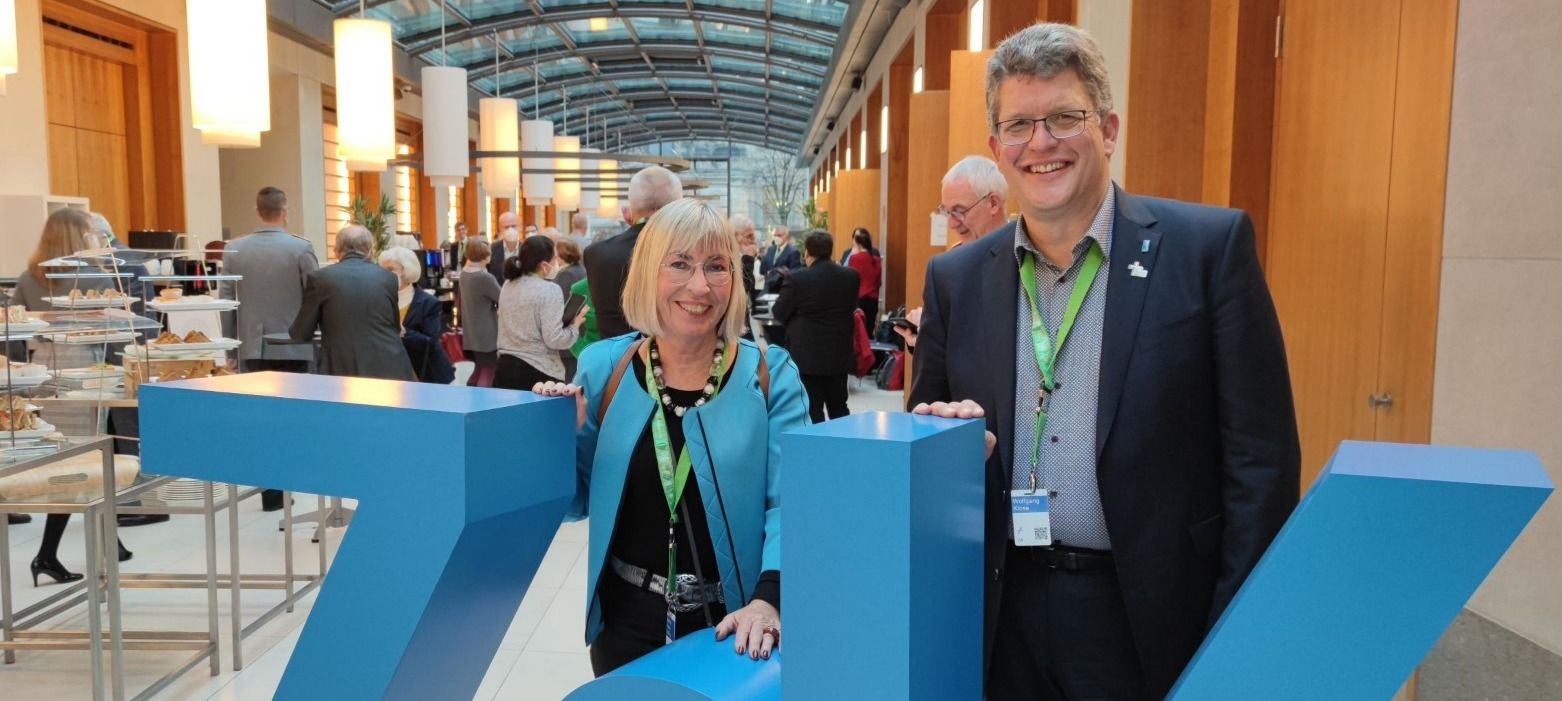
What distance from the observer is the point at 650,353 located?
199cm

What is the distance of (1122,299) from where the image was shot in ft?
5.04

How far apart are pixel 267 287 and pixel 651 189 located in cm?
260

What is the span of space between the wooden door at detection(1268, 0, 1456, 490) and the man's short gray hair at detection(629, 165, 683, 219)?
2.47 metres

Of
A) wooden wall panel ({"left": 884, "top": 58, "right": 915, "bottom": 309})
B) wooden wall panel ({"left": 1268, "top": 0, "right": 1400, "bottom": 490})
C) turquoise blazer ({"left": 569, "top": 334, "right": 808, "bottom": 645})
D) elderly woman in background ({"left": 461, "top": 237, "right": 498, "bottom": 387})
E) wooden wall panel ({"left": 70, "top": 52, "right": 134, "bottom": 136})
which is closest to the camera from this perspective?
turquoise blazer ({"left": 569, "top": 334, "right": 808, "bottom": 645})

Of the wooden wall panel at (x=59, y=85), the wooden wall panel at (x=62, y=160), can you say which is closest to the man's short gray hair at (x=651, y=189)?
the wooden wall panel at (x=62, y=160)

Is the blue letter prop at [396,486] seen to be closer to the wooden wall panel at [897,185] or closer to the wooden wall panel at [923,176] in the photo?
the wooden wall panel at [923,176]

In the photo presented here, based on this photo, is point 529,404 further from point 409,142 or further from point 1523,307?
point 409,142

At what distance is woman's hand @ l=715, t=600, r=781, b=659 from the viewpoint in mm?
1640

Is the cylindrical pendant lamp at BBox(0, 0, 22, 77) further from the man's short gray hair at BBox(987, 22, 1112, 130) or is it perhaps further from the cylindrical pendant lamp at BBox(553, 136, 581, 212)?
the cylindrical pendant lamp at BBox(553, 136, 581, 212)

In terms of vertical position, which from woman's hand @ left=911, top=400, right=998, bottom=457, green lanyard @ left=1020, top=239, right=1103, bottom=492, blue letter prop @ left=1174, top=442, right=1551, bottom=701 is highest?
green lanyard @ left=1020, top=239, right=1103, bottom=492

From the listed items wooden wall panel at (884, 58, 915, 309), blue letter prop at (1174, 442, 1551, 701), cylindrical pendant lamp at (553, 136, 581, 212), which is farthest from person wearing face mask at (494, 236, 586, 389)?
cylindrical pendant lamp at (553, 136, 581, 212)

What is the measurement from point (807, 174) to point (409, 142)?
23534mm

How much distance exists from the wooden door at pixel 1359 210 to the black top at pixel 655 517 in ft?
6.16

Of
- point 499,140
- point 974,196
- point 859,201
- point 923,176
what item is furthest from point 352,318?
point 859,201
